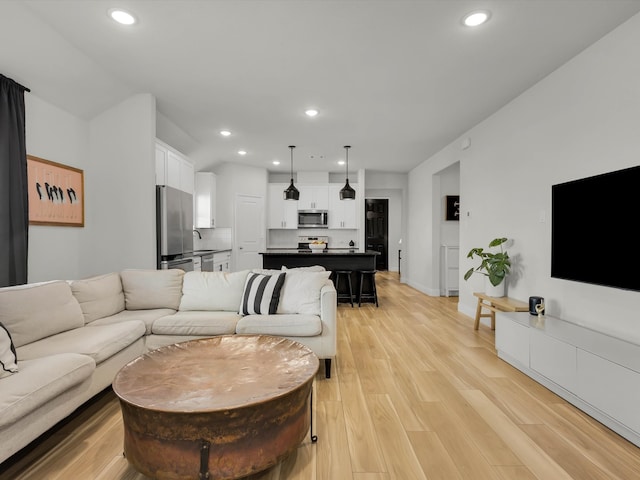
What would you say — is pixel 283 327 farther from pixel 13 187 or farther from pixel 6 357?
pixel 13 187

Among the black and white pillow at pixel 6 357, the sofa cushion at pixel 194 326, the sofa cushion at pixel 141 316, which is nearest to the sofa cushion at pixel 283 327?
the sofa cushion at pixel 194 326

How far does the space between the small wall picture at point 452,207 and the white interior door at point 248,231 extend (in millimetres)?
3919

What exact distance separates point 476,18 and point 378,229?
8.75 meters

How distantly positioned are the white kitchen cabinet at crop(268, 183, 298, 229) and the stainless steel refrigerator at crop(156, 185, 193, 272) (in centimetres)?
322

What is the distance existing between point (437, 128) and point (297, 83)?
2.36 metres

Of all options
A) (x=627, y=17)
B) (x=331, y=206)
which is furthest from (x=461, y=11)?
(x=331, y=206)

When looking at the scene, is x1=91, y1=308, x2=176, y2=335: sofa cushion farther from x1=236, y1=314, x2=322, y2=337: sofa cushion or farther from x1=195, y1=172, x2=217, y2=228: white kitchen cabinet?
x1=195, y1=172, x2=217, y2=228: white kitchen cabinet

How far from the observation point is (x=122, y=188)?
3.91 metres

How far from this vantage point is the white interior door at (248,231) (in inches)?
289

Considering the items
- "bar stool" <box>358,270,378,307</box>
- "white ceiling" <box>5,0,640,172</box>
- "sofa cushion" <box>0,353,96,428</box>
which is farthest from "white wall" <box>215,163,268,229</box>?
"sofa cushion" <box>0,353,96,428</box>

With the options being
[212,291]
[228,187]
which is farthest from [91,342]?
[228,187]

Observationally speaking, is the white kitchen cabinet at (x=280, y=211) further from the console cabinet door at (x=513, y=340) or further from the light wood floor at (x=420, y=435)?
the console cabinet door at (x=513, y=340)

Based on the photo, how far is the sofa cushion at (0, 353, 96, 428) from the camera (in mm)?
1545

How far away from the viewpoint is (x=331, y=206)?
26.1 feet
